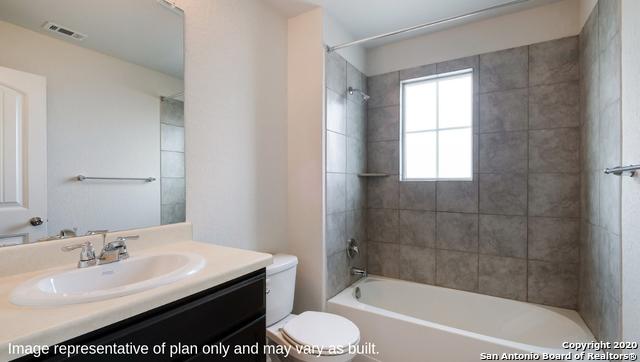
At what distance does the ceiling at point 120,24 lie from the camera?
1011 mm

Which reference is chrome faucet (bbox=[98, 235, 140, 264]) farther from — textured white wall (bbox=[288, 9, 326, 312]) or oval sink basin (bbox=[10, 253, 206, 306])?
textured white wall (bbox=[288, 9, 326, 312])

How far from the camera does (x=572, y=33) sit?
1.95 m

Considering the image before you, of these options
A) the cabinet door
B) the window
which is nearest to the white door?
the cabinet door

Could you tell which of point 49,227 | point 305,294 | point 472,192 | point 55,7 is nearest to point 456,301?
point 472,192

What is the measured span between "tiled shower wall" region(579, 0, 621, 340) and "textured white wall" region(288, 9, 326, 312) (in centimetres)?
153

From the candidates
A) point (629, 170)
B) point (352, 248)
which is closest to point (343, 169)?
point (352, 248)

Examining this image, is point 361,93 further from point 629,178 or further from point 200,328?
point 200,328

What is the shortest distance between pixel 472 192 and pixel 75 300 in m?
2.43

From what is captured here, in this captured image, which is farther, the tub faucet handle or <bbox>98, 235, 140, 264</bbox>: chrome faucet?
the tub faucet handle

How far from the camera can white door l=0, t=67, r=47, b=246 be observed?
3.07 feet

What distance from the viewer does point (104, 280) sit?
101 cm

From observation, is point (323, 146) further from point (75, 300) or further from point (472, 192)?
point (75, 300)

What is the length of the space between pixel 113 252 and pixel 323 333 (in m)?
1.07

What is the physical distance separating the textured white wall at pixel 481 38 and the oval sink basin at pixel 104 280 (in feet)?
7.70
